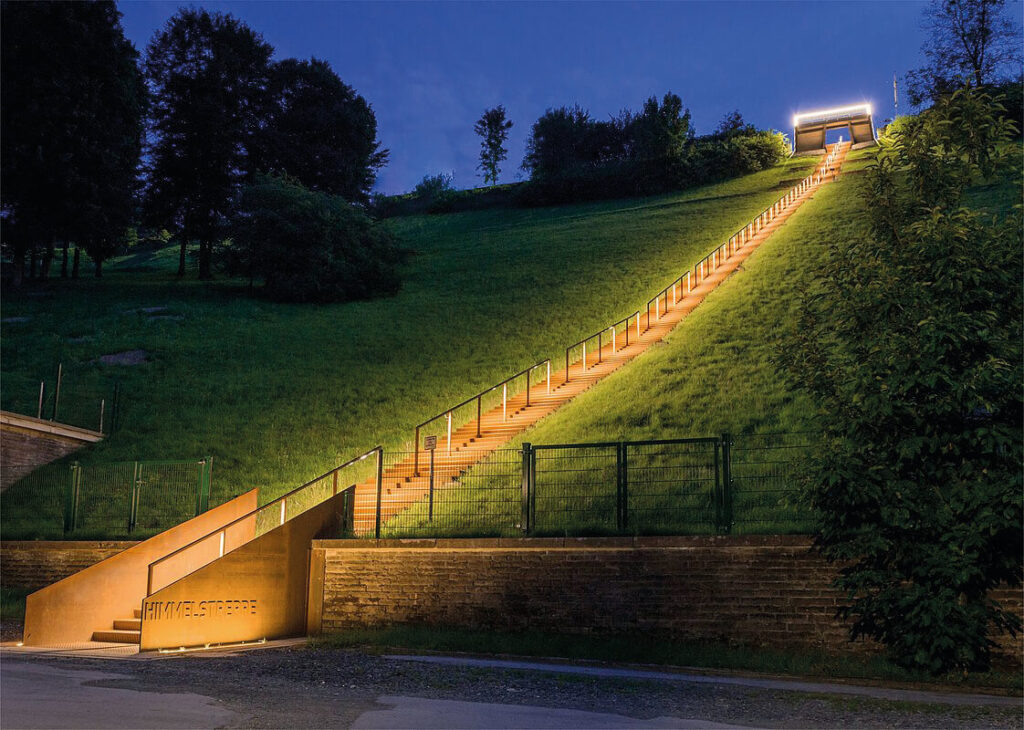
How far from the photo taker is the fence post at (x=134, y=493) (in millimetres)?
16453

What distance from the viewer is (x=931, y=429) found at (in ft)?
29.8

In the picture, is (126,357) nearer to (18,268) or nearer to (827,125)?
(18,268)

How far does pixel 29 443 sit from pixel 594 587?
14.9 m

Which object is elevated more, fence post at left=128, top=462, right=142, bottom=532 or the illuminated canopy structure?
the illuminated canopy structure

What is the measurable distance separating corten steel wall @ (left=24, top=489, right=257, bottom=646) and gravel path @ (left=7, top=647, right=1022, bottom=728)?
10.6ft

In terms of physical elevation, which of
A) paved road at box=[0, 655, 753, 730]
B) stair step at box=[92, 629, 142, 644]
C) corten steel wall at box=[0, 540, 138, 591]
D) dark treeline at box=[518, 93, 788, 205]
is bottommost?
stair step at box=[92, 629, 142, 644]

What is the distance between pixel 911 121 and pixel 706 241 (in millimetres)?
33499

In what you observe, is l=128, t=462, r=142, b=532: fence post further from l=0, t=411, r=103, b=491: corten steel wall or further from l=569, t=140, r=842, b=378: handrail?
l=569, t=140, r=842, b=378: handrail

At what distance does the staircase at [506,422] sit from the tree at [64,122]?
29808 millimetres

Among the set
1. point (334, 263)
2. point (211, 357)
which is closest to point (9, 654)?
point (211, 357)

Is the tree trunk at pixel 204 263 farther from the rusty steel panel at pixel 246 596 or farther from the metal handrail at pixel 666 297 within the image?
the rusty steel panel at pixel 246 596

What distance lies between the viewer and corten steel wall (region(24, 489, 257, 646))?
12852mm

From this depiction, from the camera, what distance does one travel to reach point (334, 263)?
3916 cm

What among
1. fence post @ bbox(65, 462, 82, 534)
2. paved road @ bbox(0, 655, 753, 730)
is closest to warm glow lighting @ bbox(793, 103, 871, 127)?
fence post @ bbox(65, 462, 82, 534)
